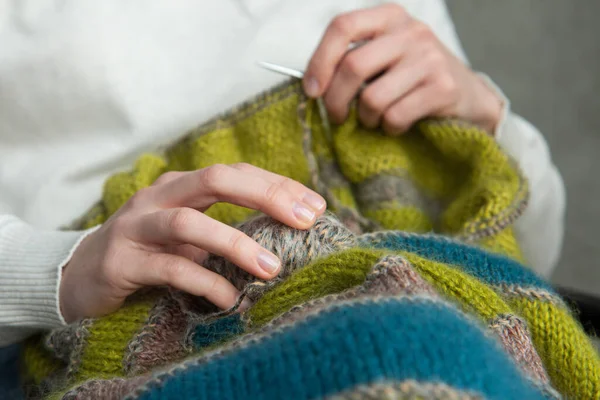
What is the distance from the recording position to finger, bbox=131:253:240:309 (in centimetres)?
47

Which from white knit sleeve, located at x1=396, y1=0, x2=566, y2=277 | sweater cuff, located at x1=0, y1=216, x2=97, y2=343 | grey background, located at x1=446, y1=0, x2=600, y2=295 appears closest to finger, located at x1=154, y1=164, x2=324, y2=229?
sweater cuff, located at x1=0, y1=216, x2=97, y2=343

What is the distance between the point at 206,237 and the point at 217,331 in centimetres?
7

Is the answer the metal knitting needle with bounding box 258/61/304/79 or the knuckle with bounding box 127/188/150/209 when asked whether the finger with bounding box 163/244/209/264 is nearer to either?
the knuckle with bounding box 127/188/150/209

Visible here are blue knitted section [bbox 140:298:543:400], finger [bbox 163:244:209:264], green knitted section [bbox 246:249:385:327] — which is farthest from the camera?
finger [bbox 163:244:209:264]

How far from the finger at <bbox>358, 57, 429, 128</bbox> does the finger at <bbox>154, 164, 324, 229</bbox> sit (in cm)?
20

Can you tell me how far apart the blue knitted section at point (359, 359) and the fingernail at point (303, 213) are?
0.14 m

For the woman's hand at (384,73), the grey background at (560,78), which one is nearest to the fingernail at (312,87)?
the woman's hand at (384,73)

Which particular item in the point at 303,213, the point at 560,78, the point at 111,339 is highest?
the point at 303,213

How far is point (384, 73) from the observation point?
2.19ft

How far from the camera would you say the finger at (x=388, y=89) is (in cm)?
64

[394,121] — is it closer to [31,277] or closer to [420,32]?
[420,32]

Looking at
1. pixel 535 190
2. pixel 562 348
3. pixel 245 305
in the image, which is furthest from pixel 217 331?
pixel 535 190

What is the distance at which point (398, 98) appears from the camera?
2.14 ft

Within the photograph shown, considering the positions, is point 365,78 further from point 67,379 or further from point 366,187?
point 67,379
